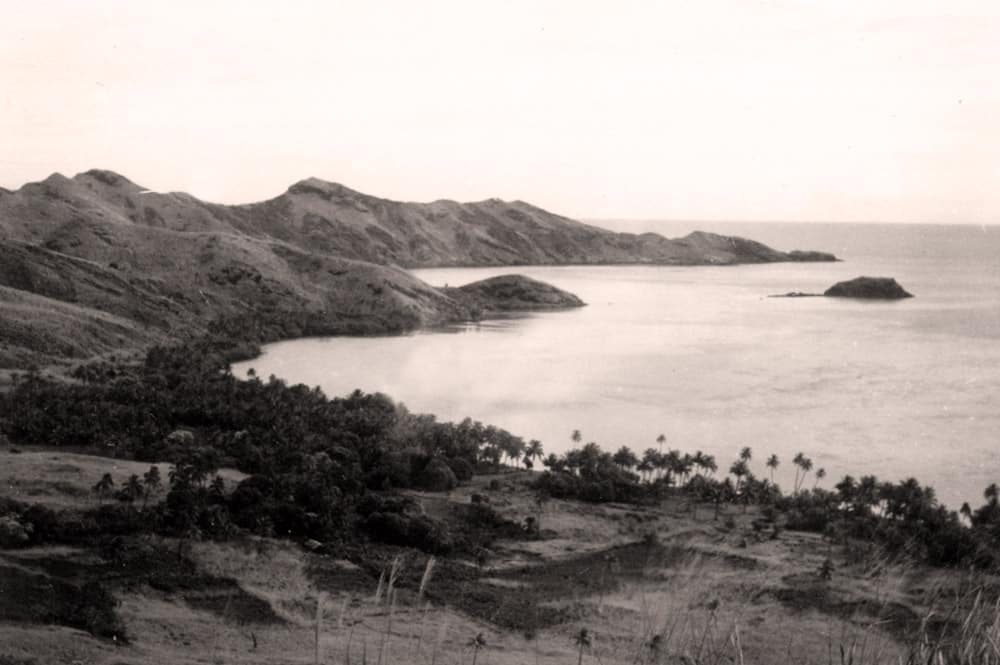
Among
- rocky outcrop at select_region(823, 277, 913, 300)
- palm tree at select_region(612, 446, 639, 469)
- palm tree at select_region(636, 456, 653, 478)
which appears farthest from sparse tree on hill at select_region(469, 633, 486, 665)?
rocky outcrop at select_region(823, 277, 913, 300)

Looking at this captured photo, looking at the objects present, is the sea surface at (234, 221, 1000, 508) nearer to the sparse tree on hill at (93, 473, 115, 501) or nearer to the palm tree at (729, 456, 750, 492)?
the palm tree at (729, 456, 750, 492)

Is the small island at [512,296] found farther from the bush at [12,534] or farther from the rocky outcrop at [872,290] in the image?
the bush at [12,534]

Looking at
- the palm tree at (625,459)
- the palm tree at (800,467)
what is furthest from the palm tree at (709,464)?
the palm tree at (800,467)

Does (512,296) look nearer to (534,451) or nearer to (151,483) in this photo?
(534,451)

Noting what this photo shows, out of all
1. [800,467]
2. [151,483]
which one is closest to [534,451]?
[800,467]

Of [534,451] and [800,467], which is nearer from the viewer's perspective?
[800,467]

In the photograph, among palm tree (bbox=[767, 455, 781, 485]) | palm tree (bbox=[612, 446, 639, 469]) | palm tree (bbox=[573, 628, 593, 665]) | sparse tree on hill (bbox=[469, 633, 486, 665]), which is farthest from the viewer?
palm tree (bbox=[767, 455, 781, 485])

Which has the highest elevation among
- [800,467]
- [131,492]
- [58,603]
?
[131,492]
